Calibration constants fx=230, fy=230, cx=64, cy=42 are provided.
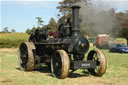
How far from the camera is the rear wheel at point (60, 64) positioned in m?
7.82

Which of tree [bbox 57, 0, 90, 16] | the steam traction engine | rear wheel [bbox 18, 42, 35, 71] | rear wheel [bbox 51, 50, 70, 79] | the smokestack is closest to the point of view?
rear wheel [bbox 51, 50, 70, 79]

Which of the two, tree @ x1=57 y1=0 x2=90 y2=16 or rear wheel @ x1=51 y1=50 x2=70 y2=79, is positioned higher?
tree @ x1=57 y1=0 x2=90 y2=16

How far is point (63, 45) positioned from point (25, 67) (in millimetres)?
2321

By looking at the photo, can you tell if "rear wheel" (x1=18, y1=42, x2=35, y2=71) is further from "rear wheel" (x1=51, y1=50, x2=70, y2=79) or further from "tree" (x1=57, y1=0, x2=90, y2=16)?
"tree" (x1=57, y1=0, x2=90, y2=16)

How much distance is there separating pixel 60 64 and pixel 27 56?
2553 millimetres

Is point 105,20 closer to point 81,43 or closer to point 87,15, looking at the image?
point 87,15

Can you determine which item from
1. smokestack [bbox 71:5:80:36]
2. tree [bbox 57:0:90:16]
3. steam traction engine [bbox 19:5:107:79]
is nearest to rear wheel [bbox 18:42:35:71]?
steam traction engine [bbox 19:5:107:79]

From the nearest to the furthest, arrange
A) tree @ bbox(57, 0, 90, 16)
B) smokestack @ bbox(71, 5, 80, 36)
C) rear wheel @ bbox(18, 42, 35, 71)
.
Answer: smokestack @ bbox(71, 5, 80, 36) → rear wheel @ bbox(18, 42, 35, 71) → tree @ bbox(57, 0, 90, 16)

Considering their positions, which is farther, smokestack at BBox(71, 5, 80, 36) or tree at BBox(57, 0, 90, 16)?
tree at BBox(57, 0, 90, 16)

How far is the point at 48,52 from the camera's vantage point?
10.4 m

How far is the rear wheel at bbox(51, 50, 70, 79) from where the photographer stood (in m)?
7.82

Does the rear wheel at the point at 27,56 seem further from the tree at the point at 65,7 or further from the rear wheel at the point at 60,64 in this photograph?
the tree at the point at 65,7

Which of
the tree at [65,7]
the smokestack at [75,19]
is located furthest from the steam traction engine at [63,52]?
the tree at [65,7]

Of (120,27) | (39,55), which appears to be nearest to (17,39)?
(120,27)
